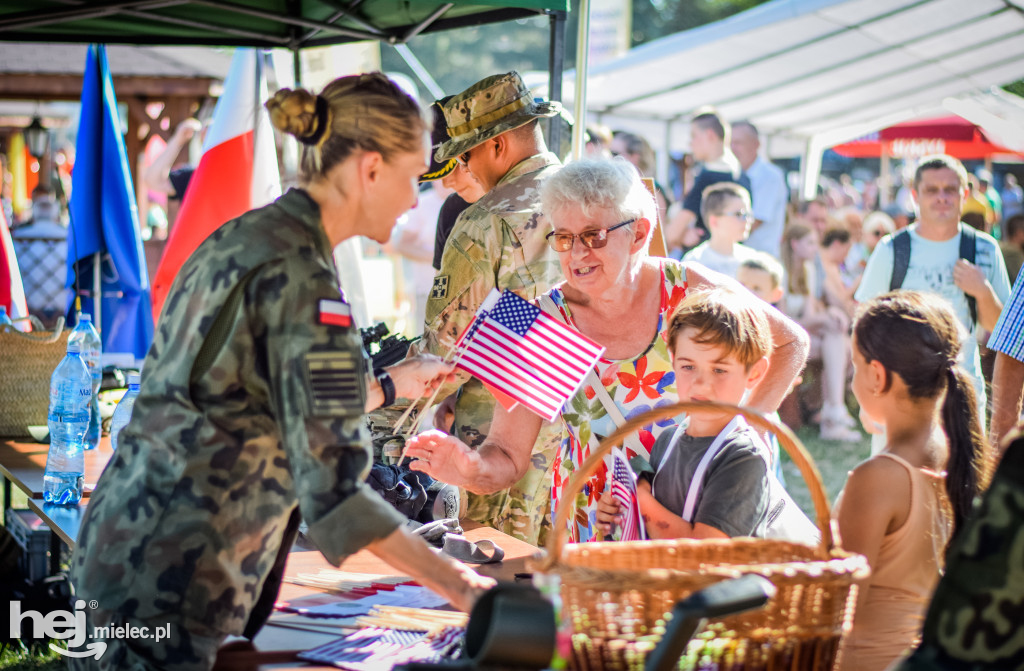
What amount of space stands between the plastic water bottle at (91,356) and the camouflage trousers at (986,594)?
369 centimetres

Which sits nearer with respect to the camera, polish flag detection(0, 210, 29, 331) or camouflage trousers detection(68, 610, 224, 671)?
camouflage trousers detection(68, 610, 224, 671)

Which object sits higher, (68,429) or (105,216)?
(105,216)

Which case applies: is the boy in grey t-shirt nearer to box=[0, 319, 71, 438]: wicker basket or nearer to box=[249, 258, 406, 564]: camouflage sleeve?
box=[249, 258, 406, 564]: camouflage sleeve

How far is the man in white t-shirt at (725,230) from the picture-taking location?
6.70m

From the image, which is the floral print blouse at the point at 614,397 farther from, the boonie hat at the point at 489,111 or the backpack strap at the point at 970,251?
the backpack strap at the point at 970,251

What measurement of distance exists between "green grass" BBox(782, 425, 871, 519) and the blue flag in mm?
4868

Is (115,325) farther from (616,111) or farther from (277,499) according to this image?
(616,111)

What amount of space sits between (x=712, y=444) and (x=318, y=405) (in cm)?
122

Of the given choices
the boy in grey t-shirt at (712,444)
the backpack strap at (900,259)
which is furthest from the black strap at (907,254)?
the boy in grey t-shirt at (712,444)

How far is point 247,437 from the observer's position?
1766mm

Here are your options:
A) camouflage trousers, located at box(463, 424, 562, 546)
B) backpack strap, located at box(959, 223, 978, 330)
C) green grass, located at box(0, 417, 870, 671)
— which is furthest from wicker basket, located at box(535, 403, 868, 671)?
backpack strap, located at box(959, 223, 978, 330)

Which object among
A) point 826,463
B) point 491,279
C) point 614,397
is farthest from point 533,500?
point 826,463

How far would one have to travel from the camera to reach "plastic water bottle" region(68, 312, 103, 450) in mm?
4238

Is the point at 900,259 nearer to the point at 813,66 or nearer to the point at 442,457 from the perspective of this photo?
the point at 442,457
